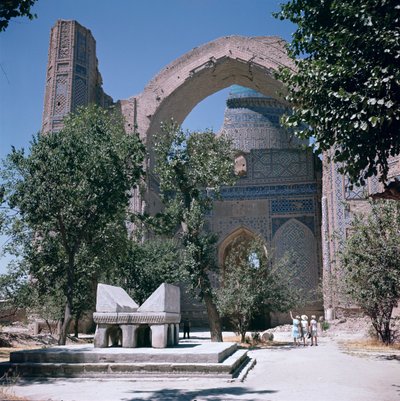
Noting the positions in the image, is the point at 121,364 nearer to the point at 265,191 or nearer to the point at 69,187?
the point at 69,187

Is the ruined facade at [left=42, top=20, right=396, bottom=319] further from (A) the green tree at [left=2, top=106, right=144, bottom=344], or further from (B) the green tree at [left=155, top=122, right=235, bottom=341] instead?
(A) the green tree at [left=2, top=106, right=144, bottom=344]

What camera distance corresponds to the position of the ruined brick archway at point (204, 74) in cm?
2155

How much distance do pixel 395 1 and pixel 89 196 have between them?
7774 mm

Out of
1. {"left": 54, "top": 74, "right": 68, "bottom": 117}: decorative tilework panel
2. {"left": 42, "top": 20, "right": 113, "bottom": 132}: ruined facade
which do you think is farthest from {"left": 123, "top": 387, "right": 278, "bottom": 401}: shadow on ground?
{"left": 54, "top": 74, "right": 68, "bottom": 117}: decorative tilework panel

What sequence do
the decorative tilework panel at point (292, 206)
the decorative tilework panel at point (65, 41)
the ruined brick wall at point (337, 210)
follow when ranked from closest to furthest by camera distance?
1. the ruined brick wall at point (337, 210)
2. the decorative tilework panel at point (65, 41)
3. the decorative tilework panel at point (292, 206)

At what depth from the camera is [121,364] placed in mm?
7496

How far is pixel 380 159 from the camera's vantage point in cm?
600

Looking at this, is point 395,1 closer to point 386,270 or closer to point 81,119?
point 386,270

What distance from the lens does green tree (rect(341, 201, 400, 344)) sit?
10992 millimetres

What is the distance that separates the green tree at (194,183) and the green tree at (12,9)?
8.48 metres

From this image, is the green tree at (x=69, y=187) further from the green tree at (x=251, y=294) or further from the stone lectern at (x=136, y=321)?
the green tree at (x=251, y=294)

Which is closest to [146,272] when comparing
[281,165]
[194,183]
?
[194,183]

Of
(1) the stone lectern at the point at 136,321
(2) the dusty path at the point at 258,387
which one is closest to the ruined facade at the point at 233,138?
(1) the stone lectern at the point at 136,321

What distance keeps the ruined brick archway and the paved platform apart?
14.6 metres
